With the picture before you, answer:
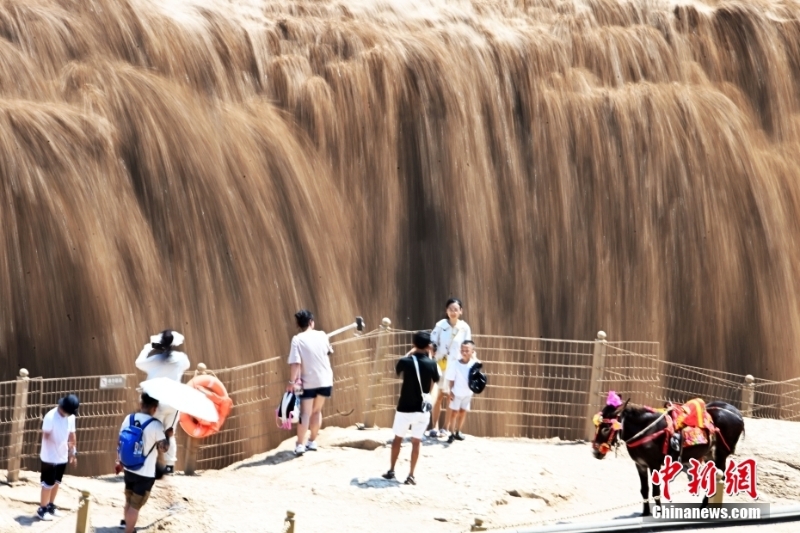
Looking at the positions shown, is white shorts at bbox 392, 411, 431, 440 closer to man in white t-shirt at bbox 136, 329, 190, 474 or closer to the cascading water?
man in white t-shirt at bbox 136, 329, 190, 474

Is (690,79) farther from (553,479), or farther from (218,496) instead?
(218,496)

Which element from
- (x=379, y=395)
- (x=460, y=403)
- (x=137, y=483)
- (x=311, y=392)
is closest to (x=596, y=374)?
(x=460, y=403)

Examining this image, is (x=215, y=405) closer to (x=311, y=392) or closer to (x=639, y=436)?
(x=311, y=392)

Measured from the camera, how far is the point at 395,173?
18.6 metres

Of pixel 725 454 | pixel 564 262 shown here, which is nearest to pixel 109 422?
pixel 725 454

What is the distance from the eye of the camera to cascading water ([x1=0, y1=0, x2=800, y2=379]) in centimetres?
1433

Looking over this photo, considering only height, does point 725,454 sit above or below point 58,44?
below

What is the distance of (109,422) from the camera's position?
13.2 m

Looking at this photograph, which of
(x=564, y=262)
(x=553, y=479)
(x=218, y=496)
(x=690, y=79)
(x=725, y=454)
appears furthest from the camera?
(x=690, y=79)

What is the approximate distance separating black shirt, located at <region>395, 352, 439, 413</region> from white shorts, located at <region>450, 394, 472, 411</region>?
197cm

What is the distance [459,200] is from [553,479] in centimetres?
690

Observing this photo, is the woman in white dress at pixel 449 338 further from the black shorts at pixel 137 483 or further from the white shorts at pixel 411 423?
the black shorts at pixel 137 483

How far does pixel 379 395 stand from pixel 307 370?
7.74 feet

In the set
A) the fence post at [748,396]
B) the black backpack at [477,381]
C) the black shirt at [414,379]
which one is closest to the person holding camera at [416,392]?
the black shirt at [414,379]
